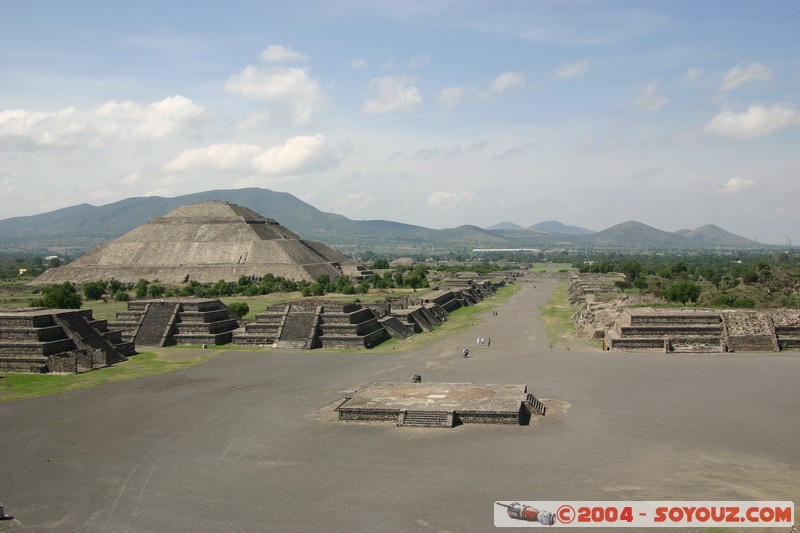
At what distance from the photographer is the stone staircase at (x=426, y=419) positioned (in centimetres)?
2672

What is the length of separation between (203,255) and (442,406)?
349 feet

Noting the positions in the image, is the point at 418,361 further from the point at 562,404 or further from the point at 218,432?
the point at 218,432

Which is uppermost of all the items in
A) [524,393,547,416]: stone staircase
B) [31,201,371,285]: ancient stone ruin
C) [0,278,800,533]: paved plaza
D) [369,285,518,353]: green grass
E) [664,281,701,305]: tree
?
[31,201,371,285]: ancient stone ruin

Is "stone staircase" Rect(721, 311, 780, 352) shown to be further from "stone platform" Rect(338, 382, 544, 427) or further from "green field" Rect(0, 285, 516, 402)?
"green field" Rect(0, 285, 516, 402)

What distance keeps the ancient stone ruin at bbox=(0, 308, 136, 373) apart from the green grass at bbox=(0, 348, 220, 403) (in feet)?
2.87

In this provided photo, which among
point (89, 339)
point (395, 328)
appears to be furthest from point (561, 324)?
point (89, 339)

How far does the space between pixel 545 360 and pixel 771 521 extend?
25.7m

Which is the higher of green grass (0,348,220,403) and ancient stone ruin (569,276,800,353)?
ancient stone ruin (569,276,800,353)

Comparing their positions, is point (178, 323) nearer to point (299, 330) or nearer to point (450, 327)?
point (299, 330)

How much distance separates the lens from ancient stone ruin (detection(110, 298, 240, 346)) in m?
51.4

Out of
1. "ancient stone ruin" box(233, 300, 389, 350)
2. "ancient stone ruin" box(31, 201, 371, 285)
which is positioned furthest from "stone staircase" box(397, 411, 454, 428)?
"ancient stone ruin" box(31, 201, 371, 285)

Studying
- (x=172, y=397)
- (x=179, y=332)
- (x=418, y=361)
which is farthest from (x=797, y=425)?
(x=179, y=332)

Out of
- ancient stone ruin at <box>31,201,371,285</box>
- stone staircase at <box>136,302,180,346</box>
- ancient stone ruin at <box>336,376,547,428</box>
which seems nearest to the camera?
ancient stone ruin at <box>336,376,547,428</box>

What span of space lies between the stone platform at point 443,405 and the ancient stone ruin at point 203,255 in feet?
284
